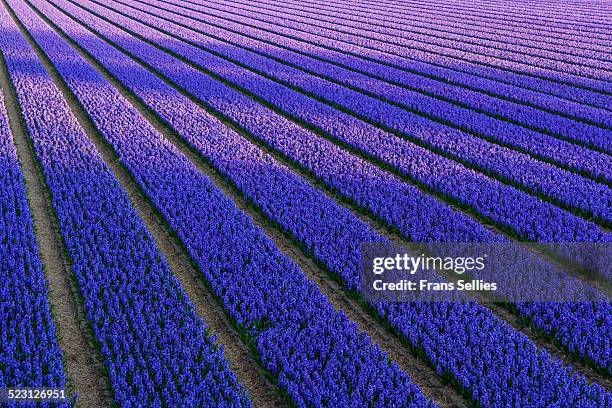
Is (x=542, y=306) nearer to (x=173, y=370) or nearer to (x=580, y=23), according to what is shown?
(x=173, y=370)

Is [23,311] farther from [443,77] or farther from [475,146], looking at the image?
[443,77]

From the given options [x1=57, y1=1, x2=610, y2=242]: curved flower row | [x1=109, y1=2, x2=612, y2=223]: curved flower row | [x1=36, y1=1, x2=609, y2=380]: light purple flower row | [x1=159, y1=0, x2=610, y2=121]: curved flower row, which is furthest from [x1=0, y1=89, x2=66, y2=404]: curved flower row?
[x1=159, y1=0, x2=610, y2=121]: curved flower row

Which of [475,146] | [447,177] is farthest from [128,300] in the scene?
[475,146]

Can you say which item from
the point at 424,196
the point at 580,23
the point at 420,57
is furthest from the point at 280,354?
the point at 580,23

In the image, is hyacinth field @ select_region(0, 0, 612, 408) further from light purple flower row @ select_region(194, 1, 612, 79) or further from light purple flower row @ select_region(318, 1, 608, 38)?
light purple flower row @ select_region(318, 1, 608, 38)

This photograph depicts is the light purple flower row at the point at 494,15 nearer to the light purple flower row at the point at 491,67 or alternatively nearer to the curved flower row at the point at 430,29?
the curved flower row at the point at 430,29

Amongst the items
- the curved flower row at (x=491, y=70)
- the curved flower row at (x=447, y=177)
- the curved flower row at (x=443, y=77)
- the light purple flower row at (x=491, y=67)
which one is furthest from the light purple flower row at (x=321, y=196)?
the light purple flower row at (x=491, y=67)
